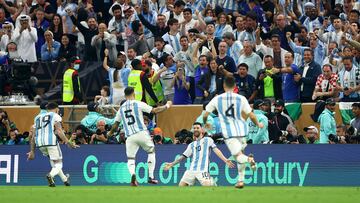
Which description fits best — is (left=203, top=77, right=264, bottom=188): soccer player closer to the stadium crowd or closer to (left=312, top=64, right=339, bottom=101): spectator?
the stadium crowd

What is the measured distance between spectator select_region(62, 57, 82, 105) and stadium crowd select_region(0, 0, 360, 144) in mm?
27

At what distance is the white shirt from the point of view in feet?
103

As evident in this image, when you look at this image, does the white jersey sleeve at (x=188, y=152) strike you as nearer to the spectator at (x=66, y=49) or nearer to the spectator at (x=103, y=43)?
the spectator at (x=103, y=43)

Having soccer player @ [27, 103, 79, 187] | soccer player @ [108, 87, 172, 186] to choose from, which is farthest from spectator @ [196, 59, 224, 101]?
soccer player @ [27, 103, 79, 187]

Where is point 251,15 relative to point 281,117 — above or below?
above

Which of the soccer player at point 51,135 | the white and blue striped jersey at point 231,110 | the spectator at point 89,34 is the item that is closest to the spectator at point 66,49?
the spectator at point 89,34

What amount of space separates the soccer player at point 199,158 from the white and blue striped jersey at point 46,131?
2816 mm

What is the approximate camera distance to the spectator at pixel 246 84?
27.1m

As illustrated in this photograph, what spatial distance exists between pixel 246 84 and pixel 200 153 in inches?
112

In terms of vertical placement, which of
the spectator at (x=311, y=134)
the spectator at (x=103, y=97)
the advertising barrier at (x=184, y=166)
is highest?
the spectator at (x=103, y=97)

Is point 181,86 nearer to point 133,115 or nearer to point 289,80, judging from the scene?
point 289,80

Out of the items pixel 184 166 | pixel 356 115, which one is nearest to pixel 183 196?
pixel 356 115

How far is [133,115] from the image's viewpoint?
24234 mm

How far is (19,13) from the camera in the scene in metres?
33.4
